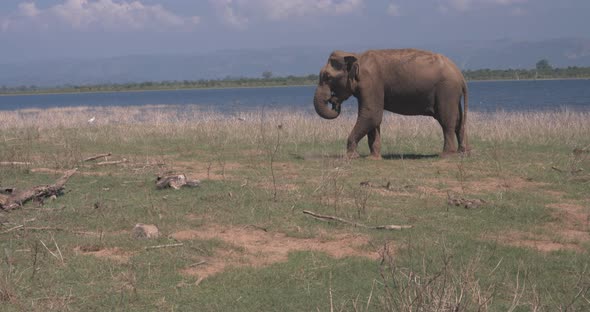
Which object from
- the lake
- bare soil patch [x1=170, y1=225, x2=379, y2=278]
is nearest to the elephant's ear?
bare soil patch [x1=170, y1=225, x2=379, y2=278]

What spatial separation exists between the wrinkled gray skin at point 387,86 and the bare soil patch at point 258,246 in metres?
5.60

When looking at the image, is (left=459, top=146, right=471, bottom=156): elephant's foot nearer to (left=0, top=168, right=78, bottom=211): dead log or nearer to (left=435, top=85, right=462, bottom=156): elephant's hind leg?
(left=435, top=85, right=462, bottom=156): elephant's hind leg

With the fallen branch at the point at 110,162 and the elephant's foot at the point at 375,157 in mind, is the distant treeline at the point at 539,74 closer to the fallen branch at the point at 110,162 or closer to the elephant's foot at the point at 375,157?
the elephant's foot at the point at 375,157

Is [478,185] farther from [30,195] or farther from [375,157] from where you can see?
[30,195]

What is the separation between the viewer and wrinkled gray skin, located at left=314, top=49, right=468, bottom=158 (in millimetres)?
12969

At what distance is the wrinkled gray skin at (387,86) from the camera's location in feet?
42.5

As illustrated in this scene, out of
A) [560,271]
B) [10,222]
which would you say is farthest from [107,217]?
[560,271]

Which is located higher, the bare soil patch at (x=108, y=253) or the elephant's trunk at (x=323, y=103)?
the elephant's trunk at (x=323, y=103)

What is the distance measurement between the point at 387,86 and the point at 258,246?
670cm

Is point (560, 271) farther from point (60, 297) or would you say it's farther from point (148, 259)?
point (60, 297)

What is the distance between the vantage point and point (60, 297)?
5.61 m

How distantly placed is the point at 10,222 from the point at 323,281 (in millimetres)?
4022

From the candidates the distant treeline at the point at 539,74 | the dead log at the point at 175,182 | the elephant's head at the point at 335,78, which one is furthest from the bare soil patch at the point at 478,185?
the distant treeline at the point at 539,74

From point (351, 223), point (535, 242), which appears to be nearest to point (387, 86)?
point (351, 223)
